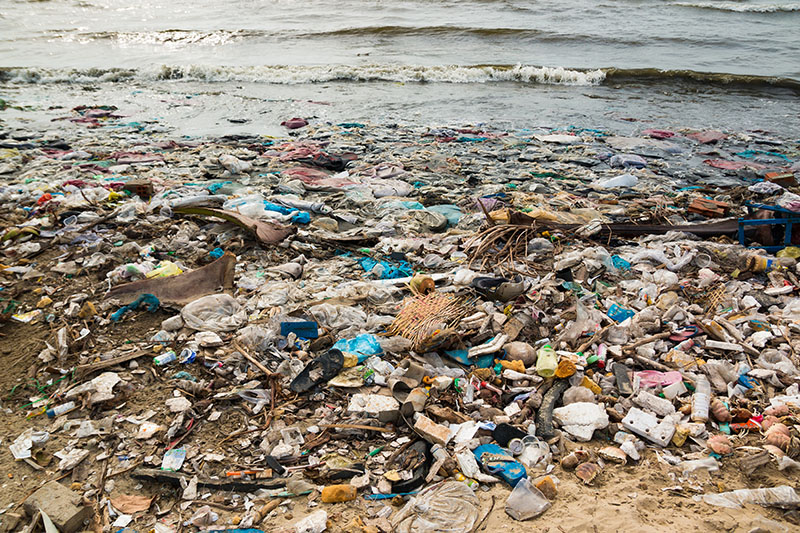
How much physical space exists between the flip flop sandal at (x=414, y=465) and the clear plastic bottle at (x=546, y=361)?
0.90m

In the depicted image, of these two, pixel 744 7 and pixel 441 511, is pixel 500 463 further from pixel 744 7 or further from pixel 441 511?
pixel 744 7

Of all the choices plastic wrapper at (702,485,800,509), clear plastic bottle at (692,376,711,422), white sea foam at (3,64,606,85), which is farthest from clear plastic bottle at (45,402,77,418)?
white sea foam at (3,64,606,85)

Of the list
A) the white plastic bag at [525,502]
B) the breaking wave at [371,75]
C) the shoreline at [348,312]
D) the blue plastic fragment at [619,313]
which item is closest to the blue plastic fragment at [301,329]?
the shoreline at [348,312]

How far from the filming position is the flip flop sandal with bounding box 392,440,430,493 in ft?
8.10

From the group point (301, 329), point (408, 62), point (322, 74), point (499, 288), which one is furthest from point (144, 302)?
point (408, 62)

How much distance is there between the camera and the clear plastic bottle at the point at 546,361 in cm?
316

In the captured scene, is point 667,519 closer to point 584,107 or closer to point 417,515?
point 417,515

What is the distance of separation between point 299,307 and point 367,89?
10.6 metres

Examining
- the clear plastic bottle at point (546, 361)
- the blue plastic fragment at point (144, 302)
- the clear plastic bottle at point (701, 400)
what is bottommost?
the clear plastic bottle at point (701, 400)

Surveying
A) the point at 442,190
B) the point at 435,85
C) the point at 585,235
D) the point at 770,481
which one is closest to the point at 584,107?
the point at 435,85

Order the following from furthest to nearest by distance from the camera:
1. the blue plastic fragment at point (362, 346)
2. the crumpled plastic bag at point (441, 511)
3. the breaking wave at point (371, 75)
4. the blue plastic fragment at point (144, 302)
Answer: the breaking wave at point (371, 75), the blue plastic fragment at point (144, 302), the blue plastic fragment at point (362, 346), the crumpled plastic bag at point (441, 511)

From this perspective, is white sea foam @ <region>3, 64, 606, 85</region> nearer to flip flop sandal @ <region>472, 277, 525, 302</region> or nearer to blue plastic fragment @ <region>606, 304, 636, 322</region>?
flip flop sandal @ <region>472, 277, 525, 302</region>

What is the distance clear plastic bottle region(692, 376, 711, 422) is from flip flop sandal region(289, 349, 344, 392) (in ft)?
6.62

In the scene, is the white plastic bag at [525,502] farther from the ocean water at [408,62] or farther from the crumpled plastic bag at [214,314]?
the ocean water at [408,62]
